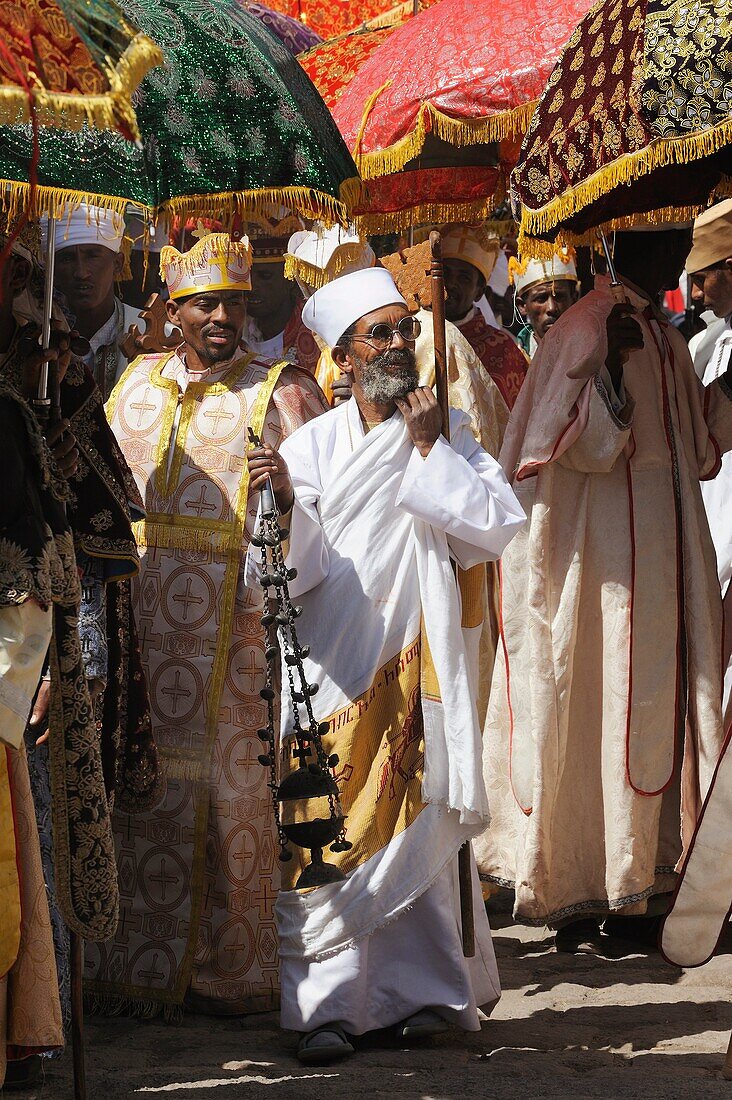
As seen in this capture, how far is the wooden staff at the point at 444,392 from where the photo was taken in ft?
17.0

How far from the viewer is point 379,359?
211 inches

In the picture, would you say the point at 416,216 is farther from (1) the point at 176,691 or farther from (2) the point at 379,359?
(1) the point at 176,691

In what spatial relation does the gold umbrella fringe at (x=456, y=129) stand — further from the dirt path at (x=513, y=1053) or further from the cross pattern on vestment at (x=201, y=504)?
the dirt path at (x=513, y=1053)

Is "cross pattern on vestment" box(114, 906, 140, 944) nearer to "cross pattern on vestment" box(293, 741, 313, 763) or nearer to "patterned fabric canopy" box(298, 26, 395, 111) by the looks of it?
"cross pattern on vestment" box(293, 741, 313, 763)

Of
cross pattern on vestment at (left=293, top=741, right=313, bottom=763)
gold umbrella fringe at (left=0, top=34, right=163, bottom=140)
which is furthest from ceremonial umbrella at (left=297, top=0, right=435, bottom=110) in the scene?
gold umbrella fringe at (left=0, top=34, right=163, bottom=140)

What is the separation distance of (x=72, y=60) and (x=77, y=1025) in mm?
2627

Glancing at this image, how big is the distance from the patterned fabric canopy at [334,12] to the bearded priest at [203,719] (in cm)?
497

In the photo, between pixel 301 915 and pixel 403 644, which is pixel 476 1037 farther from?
pixel 403 644

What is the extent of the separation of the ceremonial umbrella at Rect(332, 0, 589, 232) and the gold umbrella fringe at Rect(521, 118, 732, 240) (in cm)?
68

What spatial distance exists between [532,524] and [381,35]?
264 cm

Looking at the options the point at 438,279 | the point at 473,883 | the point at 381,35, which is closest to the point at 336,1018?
the point at 473,883

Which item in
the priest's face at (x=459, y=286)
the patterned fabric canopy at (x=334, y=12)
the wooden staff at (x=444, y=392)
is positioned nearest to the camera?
the wooden staff at (x=444, y=392)

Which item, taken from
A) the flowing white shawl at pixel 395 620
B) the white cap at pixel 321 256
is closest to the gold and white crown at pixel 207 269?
the flowing white shawl at pixel 395 620

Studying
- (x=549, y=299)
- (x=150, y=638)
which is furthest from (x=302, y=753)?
(x=549, y=299)
